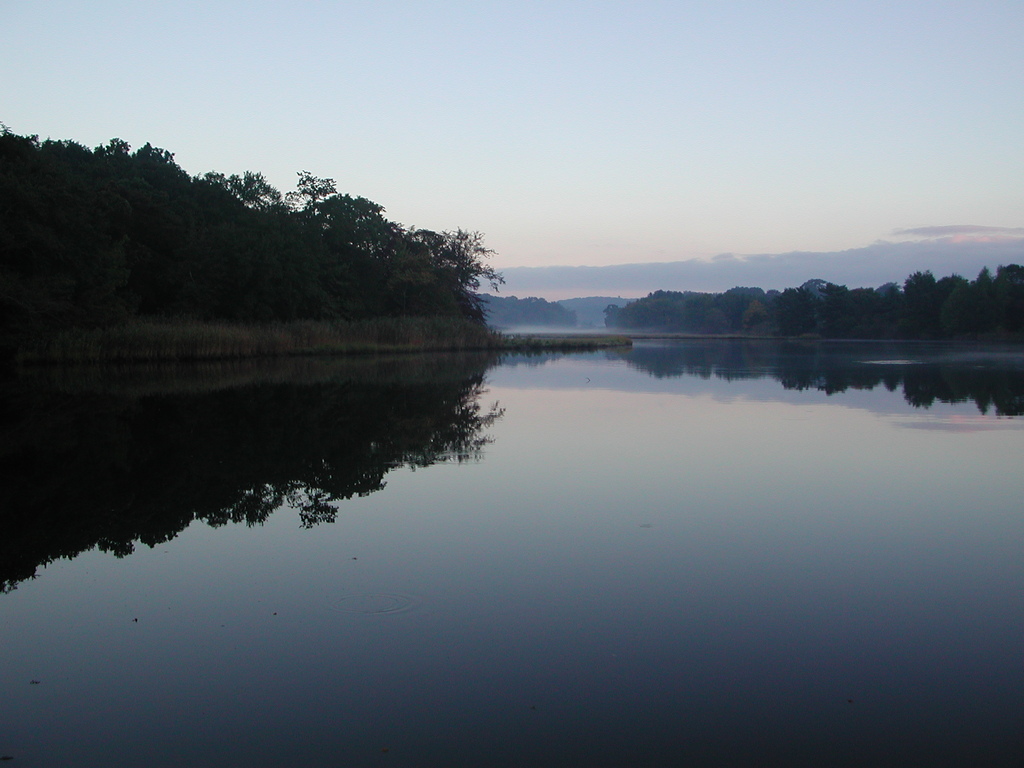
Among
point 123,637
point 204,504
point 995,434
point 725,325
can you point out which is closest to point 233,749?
point 123,637

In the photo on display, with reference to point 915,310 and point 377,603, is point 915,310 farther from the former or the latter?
point 377,603

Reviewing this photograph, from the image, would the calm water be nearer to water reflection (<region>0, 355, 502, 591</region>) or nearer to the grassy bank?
water reflection (<region>0, 355, 502, 591</region>)

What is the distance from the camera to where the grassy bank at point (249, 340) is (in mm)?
26094

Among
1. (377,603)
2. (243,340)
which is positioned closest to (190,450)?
(377,603)

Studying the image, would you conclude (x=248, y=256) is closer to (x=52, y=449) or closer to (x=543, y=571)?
(x=52, y=449)

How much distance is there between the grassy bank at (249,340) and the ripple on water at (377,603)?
23.9 metres

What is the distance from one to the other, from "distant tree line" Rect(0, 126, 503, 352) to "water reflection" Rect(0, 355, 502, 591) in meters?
5.35

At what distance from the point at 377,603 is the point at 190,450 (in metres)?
6.47

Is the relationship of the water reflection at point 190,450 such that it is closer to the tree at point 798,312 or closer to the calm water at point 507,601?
the calm water at point 507,601

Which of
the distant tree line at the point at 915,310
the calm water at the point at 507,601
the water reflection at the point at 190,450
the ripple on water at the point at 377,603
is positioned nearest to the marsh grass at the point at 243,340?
the water reflection at the point at 190,450

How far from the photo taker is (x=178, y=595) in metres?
5.22

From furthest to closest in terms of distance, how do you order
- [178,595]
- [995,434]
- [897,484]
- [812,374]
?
[812,374] < [995,434] < [897,484] < [178,595]

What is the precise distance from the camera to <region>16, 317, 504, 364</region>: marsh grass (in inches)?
1028

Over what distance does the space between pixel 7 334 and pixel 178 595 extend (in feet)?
72.4
